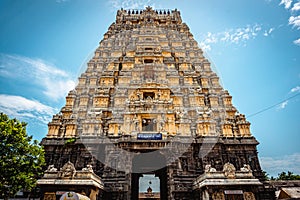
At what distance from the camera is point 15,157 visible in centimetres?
1628

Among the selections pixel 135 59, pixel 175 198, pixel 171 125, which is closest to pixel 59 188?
pixel 175 198

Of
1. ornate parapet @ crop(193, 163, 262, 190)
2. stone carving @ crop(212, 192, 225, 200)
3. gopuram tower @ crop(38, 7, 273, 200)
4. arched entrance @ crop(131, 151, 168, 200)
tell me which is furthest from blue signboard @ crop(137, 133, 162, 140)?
stone carving @ crop(212, 192, 225, 200)

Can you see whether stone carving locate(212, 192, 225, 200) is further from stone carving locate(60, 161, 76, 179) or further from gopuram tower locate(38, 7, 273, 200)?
stone carving locate(60, 161, 76, 179)

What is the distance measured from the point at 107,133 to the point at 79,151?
11.2 ft

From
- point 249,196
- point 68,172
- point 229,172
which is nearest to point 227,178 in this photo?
point 229,172

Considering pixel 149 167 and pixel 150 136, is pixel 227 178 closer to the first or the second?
pixel 150 136

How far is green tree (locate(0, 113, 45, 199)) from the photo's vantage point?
51.7 ft

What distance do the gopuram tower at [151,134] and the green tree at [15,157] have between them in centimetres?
200

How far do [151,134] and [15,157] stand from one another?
12066mm

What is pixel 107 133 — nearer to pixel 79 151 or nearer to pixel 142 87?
pixel 79 151

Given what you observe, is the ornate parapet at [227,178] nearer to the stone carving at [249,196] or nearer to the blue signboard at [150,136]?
the stone carving at [249,196]

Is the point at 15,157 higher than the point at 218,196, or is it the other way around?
the point at 15,157

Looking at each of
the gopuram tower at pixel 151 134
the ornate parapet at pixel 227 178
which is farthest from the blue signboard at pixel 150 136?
the ornate parapet at pixel 227 178

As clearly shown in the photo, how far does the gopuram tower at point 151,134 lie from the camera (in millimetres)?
16112
